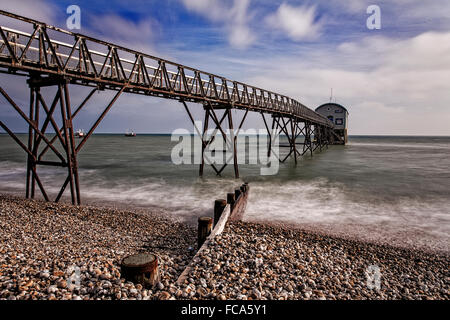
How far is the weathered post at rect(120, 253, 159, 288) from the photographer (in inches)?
144

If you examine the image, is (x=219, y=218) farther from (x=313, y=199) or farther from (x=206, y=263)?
(x=313, y=199)

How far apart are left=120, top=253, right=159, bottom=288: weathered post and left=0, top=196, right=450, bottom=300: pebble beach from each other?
109mm

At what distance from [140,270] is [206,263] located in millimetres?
1433

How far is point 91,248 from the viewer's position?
19.2 feet

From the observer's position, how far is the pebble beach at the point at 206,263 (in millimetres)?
3887

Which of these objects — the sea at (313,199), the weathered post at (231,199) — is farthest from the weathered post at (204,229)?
the sea at (313,199)

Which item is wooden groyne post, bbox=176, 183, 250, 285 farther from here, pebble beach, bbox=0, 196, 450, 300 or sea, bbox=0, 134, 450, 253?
sea, bbox=0, 134, 450, 253

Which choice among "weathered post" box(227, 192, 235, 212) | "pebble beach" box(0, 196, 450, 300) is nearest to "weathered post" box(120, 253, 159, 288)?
"pebble beach" box(0, 196, 450, 300)

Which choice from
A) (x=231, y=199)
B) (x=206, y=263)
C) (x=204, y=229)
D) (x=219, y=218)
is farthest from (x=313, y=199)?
(x=206, y=263)

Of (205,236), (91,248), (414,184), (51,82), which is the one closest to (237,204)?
(205,236)

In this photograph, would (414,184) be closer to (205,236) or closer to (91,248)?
(205,236)

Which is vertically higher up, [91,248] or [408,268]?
[91,248]

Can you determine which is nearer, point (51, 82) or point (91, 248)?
point (91, 248)
